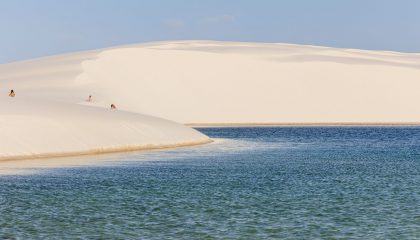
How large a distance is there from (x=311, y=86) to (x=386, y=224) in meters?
160

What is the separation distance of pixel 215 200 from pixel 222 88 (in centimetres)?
14734

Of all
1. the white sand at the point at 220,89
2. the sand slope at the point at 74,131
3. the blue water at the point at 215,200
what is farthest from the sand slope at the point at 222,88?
the blue water at the point at 215,200

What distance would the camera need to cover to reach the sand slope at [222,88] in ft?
561

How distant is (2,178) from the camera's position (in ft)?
155

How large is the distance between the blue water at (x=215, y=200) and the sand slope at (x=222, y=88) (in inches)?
4172

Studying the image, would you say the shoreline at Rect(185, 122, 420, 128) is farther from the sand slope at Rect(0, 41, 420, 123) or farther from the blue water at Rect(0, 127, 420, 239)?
the blue water at Rect(0, 127, 420, 239)

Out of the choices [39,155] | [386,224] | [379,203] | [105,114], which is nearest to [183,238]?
[386,224]

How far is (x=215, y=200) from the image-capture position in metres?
38.5

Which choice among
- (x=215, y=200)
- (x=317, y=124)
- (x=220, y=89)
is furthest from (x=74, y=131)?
(x=220, y=89)

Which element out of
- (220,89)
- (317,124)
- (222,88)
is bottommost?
(317,124)

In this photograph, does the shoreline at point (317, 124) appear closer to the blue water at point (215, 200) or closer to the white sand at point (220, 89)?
the white sand at point (220, 89)

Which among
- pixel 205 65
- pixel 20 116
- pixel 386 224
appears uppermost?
pixel 205 65

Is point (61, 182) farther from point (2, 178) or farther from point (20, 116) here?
point (20, 116)

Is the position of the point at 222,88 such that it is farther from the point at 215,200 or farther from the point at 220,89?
the point at 215,200
